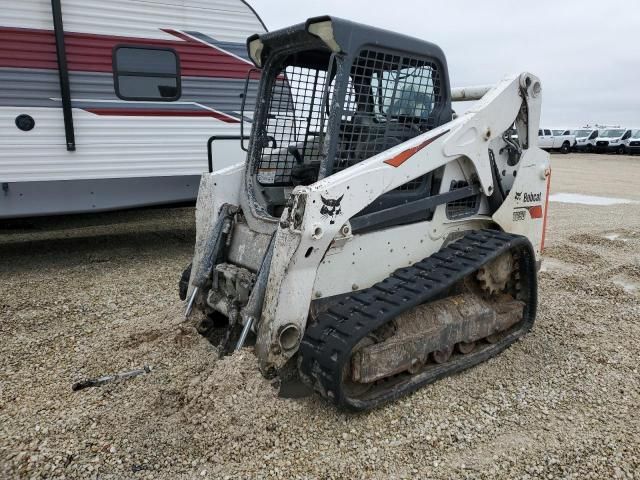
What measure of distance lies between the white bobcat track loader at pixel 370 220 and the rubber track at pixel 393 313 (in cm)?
1

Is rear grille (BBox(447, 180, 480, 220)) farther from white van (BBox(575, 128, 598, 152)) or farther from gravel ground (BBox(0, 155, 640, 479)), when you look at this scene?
white van (BBox(575, 128, 598, 152))

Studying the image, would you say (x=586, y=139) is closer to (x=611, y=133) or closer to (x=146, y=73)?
(x=611, y=133)

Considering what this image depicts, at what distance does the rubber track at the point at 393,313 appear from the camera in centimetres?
288

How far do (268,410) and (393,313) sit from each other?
90 centimetres

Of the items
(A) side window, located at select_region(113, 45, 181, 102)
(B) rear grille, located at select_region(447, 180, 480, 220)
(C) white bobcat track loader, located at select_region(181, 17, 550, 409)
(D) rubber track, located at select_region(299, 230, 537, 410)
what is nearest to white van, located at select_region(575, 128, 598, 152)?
(A) side window, located at select_region(113, 45, 181, 102)

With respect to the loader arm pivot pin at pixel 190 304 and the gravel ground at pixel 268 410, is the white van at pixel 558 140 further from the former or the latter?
the loader arm pivot pin at pixel 190 304

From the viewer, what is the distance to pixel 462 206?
4035 mm

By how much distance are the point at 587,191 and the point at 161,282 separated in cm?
1232

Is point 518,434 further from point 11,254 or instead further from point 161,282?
point 11,254

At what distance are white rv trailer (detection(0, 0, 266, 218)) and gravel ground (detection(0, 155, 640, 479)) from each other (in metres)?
1.53

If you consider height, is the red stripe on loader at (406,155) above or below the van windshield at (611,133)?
above

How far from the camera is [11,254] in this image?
6879 mm

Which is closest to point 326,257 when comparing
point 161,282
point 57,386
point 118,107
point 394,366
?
point 394,366

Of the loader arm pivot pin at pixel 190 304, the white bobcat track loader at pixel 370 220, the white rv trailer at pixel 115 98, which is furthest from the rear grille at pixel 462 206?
the white rv trailer at pixel 115 98
